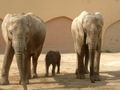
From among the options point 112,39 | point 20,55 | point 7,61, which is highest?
point 112,39

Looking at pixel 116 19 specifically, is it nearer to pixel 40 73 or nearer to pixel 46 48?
pixel 46 48

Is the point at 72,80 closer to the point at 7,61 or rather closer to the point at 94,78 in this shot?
the point at 94,78

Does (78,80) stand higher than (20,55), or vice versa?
(20,55)

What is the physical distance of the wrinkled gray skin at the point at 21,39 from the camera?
7833 mm

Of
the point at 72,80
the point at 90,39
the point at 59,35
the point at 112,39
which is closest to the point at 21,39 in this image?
the point at 90,39

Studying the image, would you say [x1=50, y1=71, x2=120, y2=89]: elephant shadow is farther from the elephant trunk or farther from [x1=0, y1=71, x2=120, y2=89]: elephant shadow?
the elephant trunk

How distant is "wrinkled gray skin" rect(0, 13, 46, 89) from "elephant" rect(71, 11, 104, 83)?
1034 mm

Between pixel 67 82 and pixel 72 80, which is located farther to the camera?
pixel 72 80

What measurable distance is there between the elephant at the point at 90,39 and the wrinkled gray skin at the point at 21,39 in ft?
3.39

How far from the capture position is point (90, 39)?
9.12 m

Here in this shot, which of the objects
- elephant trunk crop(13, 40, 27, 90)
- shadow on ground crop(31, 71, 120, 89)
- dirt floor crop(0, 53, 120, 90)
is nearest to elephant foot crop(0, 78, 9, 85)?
dirt floor crop(0, 53, 120, 90)

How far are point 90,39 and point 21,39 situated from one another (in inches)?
76.9

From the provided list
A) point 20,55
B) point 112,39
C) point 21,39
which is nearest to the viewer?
point 20,55

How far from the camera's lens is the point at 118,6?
20.2 metres
